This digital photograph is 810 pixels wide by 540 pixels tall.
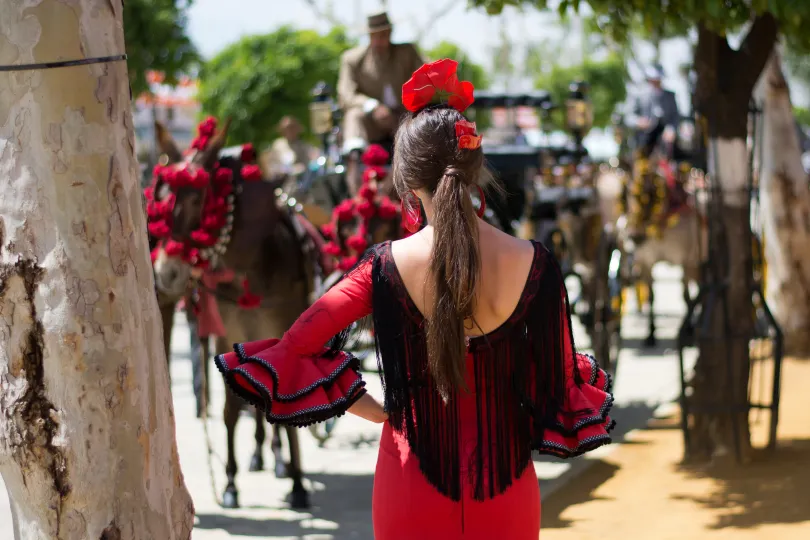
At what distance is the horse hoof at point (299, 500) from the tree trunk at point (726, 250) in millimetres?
2603

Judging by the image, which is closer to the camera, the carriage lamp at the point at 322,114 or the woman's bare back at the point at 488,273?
the woman's bare back at the point at 488,273

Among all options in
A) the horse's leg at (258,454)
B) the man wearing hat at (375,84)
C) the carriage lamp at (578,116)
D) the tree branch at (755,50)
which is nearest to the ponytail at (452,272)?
the tree branch at (755,50)

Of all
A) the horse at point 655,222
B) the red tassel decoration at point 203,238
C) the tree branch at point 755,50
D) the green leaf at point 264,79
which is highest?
the green leaf at point 264,79

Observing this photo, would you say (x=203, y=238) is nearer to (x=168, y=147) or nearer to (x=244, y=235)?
(x=244, y=235)

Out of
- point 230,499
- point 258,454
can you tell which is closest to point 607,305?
point 258,454

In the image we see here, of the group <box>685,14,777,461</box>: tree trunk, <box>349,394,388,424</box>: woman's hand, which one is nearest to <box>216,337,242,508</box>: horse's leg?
<box>685,14,777,461</box>: tree trunk

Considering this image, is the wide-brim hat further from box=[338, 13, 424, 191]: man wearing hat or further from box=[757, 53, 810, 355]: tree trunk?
box=[757, 53, 810, 355]: tree trunk

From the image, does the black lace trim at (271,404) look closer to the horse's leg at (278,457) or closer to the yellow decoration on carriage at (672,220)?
the horse's leg at (278,457)

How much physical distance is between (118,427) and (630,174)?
Answer: 441 inches

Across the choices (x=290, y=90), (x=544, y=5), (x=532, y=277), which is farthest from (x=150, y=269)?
(x=290, y=90)

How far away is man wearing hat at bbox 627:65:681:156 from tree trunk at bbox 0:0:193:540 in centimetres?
1113

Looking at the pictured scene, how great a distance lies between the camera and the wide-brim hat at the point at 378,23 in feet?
26.7

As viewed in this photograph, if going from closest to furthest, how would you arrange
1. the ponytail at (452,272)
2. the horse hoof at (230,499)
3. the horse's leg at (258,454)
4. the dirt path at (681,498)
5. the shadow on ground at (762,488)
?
1. the ponytail at (452,272)
2. the dirt path at (681,498)
3. the shadow on ground at (762,488)
4. the horse hoof at (230,499)
5. the horse's leg at (258,454)

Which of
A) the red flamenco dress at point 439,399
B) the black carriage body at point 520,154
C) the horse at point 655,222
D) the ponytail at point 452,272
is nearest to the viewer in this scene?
the ponytail at point 452,272
